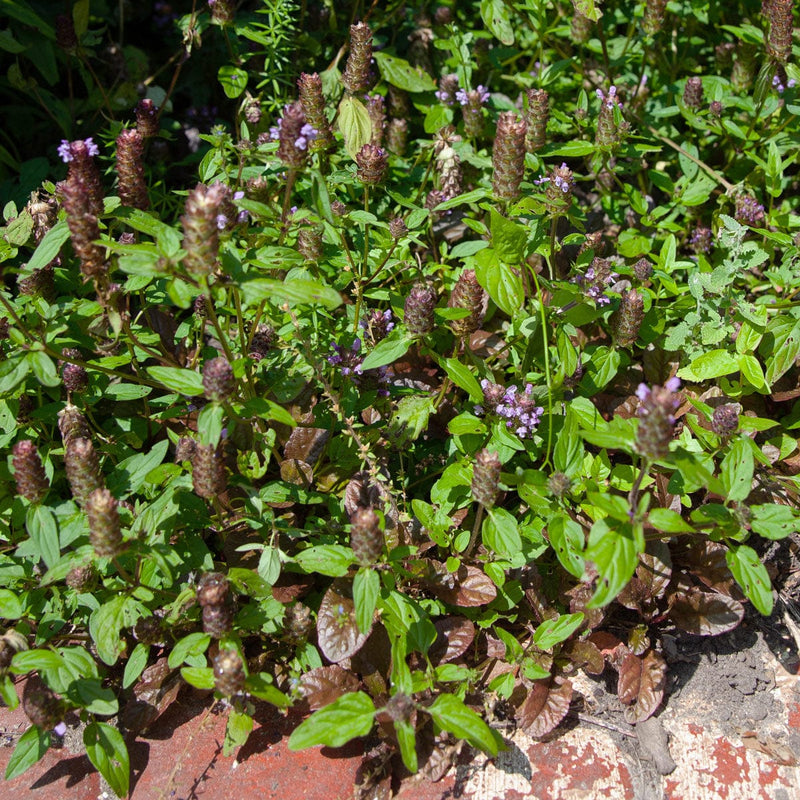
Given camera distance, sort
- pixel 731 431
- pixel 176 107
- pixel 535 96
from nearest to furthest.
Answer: pixel 731 431, pixel 535 96, pixel 176 107

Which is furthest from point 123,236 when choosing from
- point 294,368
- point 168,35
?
point 168,35

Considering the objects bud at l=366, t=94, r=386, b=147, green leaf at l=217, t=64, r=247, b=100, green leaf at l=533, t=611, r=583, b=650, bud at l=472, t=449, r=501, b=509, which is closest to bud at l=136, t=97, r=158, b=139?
green leaf at l=217, t=64, r=247, b=100

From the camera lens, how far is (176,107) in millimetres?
4855

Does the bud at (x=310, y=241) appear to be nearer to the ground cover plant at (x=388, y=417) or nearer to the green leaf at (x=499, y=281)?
the ground cover plant at (x=388, y=417)

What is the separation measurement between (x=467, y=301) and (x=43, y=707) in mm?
1902

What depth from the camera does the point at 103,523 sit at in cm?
241

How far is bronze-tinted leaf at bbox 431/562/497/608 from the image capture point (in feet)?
9.36

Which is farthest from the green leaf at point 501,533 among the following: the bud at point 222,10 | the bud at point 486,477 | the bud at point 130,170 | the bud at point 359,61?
the bud at point 222,10

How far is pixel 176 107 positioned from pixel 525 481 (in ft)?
11.1

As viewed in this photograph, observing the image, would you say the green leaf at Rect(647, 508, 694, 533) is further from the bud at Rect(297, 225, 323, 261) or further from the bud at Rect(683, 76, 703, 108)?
the bud at Rect(683, 76, 703, 108)

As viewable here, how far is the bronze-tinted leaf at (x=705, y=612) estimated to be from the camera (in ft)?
9.71

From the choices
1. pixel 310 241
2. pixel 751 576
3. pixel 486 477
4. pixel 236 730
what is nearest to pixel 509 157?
pixel 310 241

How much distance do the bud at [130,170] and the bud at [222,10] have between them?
3.09 feet

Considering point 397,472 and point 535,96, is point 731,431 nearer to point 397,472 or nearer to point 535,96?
point 397,472
